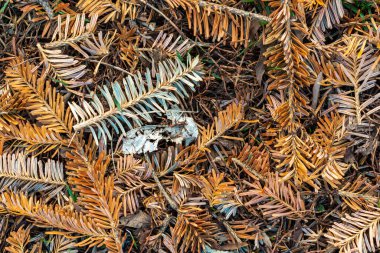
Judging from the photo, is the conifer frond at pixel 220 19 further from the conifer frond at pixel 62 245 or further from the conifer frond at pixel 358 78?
the conifer frond at pixel 62 245

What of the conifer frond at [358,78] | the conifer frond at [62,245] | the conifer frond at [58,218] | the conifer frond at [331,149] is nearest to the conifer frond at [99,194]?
the conifer frond at [58,218]

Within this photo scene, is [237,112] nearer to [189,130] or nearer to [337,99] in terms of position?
[189,130]

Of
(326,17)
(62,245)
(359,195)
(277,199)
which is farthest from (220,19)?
(62,245)

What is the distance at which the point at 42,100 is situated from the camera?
1.31 metres

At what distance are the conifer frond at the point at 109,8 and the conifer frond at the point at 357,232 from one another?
0.88 meters

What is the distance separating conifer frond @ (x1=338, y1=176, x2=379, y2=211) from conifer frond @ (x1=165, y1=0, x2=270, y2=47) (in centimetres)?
52

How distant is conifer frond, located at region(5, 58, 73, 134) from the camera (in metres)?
1.30

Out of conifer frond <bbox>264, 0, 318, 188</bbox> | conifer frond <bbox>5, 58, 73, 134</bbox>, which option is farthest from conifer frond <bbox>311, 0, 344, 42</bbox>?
conifer frond <bbox>5, 58, 73, 134</bbox>

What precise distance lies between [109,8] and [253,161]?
0.64m

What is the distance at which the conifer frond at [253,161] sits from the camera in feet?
4.37

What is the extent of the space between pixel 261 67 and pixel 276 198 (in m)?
0.40

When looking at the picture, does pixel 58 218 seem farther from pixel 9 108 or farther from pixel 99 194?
pixel 9 108

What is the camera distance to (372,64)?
1352 millimetres

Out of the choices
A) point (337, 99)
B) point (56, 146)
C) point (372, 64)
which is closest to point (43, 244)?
point (56, 146)
